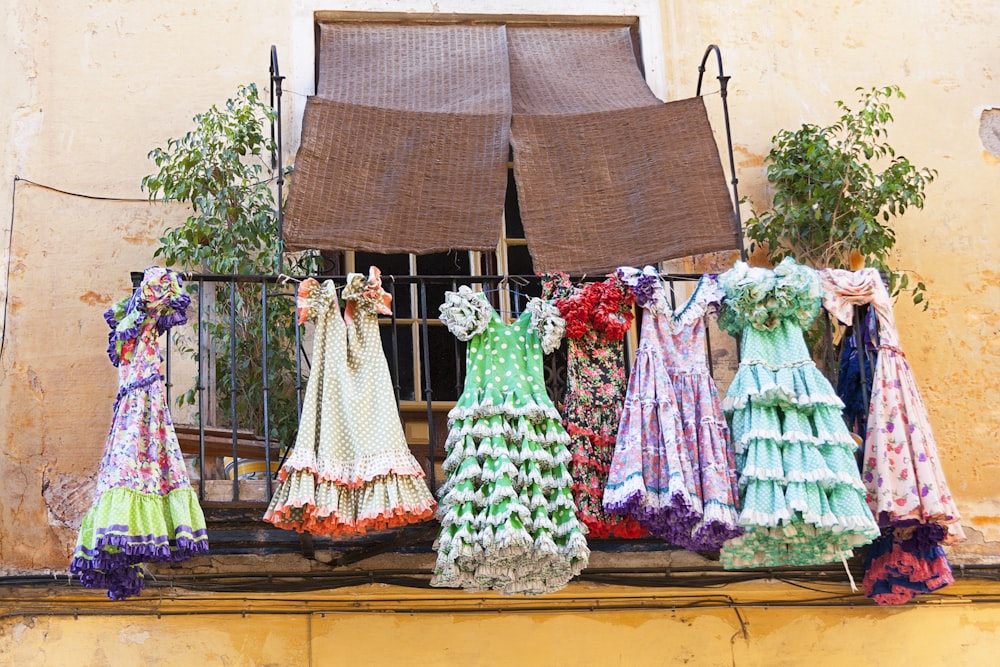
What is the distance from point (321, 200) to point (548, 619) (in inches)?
82.9

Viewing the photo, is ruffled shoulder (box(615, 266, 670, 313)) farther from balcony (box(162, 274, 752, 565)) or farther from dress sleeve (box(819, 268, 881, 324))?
dress sleeve (box(819, 268, 881, 324))

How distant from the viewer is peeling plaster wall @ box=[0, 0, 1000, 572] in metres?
6.52

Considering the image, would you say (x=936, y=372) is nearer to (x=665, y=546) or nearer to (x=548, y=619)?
(x=665, y=546)

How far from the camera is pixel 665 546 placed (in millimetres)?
6191

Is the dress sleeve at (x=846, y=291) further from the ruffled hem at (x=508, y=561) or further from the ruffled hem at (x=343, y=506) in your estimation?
the ruffled hem at (x=343, y=506)

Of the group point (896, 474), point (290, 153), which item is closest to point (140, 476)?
point (290, 153)

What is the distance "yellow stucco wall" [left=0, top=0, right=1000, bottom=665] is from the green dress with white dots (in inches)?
33.4

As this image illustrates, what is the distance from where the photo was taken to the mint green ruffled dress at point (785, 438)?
5.56 m

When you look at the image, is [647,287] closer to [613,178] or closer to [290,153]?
[613,178]

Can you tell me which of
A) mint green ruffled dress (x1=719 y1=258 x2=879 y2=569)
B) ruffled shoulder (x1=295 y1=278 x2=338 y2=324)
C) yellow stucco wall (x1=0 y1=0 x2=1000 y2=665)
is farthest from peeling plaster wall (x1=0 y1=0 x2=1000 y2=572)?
mint green ruffled dress (x1=719 y1=258 x2=879 y2=569)

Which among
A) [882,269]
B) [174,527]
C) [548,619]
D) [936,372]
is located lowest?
[548,619]

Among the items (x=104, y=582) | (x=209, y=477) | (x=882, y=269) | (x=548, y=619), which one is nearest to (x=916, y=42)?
(x=882, y=269)

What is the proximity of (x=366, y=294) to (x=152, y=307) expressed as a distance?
2.85 feet

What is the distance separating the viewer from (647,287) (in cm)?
599
